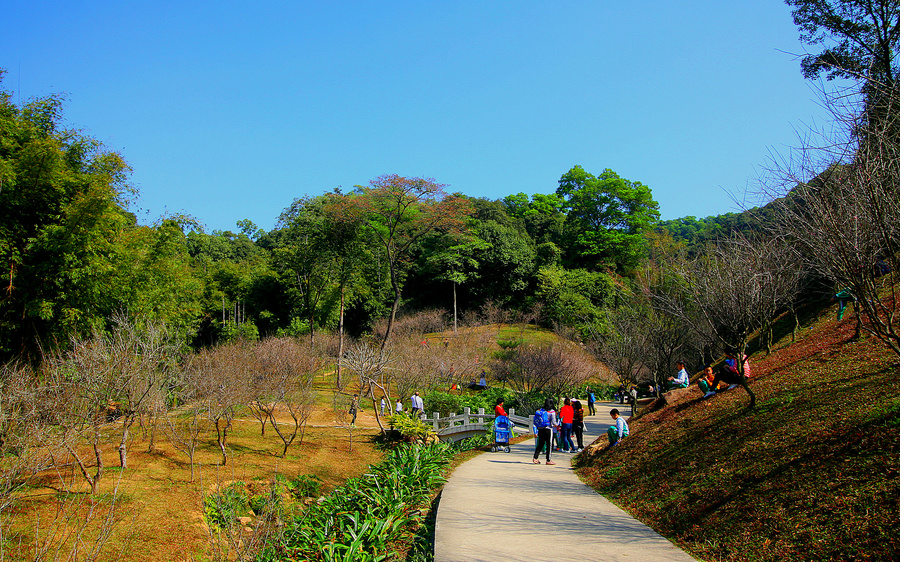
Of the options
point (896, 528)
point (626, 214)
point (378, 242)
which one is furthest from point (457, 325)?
point (896, 528)

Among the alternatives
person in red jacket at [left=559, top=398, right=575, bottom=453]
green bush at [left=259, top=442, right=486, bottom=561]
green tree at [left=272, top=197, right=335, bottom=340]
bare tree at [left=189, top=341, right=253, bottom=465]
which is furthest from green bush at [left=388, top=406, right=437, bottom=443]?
green tree at [left=272, top=197, right=335, bottom=340]

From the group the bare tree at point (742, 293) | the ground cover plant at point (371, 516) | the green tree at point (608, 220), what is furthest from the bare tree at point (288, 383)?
the green tree at point (608, 220)

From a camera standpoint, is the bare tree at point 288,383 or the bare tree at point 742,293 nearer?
the bare tree at point 742,293

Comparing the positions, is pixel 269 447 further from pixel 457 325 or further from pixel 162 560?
pixel 457 325

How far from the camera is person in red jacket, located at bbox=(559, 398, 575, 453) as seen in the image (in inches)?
558

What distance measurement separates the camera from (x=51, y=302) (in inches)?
550

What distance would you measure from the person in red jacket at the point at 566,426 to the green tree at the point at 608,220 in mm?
36393

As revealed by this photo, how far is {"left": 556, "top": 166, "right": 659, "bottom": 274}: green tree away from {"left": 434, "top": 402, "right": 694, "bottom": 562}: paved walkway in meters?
41.7

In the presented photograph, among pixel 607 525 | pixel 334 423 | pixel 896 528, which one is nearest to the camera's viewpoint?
pixel 896 528

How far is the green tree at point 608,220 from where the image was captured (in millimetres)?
49500

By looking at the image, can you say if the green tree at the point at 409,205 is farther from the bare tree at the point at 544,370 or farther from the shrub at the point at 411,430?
the shrub at the point at 411,430

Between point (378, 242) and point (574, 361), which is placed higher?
point (378, 242)

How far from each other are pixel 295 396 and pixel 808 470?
42.3ft

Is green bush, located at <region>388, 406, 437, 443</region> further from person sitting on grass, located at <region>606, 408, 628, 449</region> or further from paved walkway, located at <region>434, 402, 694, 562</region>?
person sitting on grass, located at <region>606, 408, 628, 449</region>
